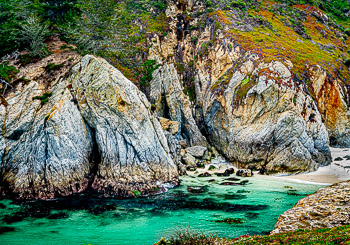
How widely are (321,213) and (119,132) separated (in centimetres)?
2314

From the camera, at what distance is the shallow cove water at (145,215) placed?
60.1 feet

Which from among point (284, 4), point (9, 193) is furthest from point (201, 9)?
point (9, 193)

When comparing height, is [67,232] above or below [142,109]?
below

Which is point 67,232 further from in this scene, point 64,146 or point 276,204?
point 276,204

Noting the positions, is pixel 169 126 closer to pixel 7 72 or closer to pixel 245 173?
pixel 245 173

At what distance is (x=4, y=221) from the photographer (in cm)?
2091

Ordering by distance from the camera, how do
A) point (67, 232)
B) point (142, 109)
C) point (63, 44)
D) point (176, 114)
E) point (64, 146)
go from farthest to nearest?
1. point (176, 114)
2. point (63, 44)
3. point (142, 109)
4. point (64, 146)
5. point (67, 232)

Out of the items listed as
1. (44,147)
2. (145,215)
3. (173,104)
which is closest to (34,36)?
(44,147)

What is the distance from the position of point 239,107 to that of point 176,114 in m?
12.2

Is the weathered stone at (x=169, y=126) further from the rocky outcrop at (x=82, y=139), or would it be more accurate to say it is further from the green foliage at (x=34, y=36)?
the green foliage at (x=34, y=36)

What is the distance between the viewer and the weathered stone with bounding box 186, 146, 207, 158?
43250 mm

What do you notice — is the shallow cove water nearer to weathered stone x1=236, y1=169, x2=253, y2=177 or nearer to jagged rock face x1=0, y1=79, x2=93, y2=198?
jagged rock face x1=0, y1=79, x2=93, y2=198

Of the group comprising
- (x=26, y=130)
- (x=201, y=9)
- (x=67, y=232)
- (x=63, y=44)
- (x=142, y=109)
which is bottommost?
(x=67, y=232)

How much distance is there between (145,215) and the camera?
2227 centimetres
